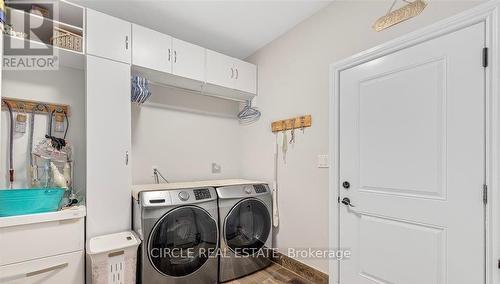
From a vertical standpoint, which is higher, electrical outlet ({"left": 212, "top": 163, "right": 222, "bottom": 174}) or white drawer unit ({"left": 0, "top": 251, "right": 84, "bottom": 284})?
electrical outlet ({"left": 212, "top": 163, "right": 222, "bottom": 174})

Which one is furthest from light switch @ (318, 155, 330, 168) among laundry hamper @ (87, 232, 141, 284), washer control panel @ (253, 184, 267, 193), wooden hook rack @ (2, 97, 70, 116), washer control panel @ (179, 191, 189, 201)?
wooden hook rack @ (2, 97, 70, 116)

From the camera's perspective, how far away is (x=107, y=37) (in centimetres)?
189

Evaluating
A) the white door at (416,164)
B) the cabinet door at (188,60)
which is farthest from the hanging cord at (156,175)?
the white door at (416,164)

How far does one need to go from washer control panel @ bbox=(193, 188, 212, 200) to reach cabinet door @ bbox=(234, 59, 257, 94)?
126cm

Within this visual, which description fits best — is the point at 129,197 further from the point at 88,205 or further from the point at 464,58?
the point at 464,58

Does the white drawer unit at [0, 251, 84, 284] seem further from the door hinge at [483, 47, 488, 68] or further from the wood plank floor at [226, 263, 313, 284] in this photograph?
the door hinge at [483, 47, 488, 68]

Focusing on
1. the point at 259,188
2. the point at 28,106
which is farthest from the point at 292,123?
the point at 28,106

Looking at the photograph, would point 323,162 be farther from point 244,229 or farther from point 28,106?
point 28,106

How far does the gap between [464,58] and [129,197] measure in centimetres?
251

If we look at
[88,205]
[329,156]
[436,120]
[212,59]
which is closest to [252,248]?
[329,156]

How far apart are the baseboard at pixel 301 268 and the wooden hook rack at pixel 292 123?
1336mm

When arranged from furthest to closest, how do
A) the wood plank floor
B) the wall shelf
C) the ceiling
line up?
1. the wood plank floor
2. the ceiling
3. the wall shelf

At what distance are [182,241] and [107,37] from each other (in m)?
1.80

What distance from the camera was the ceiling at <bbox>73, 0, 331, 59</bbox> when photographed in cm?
203
